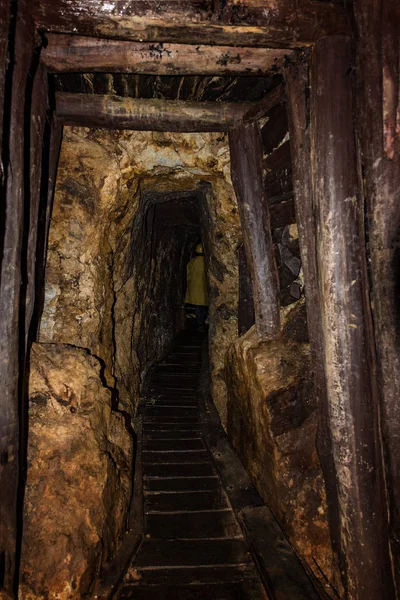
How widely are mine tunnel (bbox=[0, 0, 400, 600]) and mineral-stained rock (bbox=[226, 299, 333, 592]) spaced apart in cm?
2

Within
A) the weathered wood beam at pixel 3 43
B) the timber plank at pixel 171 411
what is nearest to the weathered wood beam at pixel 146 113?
the weathered wood beam at pixel 3 43

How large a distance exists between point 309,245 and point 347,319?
615mm

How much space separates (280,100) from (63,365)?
2.62 m

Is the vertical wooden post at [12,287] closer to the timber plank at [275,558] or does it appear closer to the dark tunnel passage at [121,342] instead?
the dark tunnel passage at [121,342]

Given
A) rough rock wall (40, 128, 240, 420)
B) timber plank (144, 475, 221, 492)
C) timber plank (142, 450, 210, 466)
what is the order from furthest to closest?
1. timber plank (142, 450, 210, 466)
2. timber plank (144, 475, 221, 492)
3. rough rock wall (40, 128, 240, 420)

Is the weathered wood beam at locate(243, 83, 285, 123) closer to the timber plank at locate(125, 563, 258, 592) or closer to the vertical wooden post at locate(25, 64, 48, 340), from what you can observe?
the vertical wooden post at locate(25, 64, 48, 340)

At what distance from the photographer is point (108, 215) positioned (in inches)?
139

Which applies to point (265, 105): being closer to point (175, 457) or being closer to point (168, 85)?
point (168, 85)

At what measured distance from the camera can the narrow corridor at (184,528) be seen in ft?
7.68

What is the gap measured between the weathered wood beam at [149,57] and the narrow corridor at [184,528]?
11.4 ft

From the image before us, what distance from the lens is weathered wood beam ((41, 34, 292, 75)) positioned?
7.61 ft

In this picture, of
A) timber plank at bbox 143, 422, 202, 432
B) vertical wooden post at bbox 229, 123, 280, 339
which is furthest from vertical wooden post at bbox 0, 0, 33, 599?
timber plank at bbox 143, 422, 202, 432

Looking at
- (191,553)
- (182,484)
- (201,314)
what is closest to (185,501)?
(182,484)

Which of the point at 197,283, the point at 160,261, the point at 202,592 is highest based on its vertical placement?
the point at 160,261
